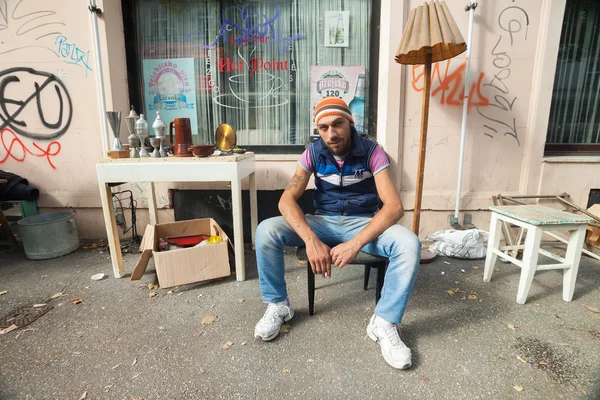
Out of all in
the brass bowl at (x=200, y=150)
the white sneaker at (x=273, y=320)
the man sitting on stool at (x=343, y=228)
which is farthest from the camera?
the brass bowl at (x=200, y=150)

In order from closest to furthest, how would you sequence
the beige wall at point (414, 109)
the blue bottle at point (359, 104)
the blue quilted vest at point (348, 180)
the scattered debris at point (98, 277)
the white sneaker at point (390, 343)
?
the white sneaker at point (390, 343)
the blue quilted vest at point (348, 180)
the scattered debris at point (98, 277)
the beige wall at point (414, 109)
the blue bottle at point (359, 104)

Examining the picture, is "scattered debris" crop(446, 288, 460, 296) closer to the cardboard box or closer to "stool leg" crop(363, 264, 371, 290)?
"stool leg" crop(363, 264, 371, 290)

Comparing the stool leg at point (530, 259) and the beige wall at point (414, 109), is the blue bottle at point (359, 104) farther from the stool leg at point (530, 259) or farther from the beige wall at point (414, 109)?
the stool leg at point (530, 259)

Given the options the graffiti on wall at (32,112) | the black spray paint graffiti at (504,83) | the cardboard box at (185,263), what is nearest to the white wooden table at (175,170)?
the cardboard box at (185,263)

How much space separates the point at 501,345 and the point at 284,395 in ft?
4.37

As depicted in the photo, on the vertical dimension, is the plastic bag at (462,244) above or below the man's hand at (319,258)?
below

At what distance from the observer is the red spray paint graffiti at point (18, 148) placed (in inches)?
137

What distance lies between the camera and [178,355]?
1.81 m

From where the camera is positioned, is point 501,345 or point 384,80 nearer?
point 501,345

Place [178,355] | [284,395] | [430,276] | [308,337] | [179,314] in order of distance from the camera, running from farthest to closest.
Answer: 1. [430,276]
2. [179,314]
3. [308,337]
4. [178,355]
5. [284,395]

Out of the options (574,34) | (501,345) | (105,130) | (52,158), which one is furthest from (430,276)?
(52,158)

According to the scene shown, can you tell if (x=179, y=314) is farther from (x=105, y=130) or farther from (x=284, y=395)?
(x=105, y=130)

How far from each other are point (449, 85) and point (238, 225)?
103 inches

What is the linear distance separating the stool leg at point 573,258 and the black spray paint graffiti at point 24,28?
5.09 meters
